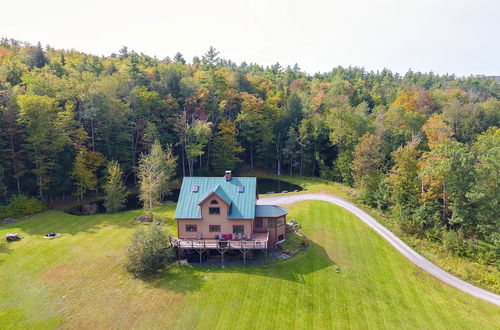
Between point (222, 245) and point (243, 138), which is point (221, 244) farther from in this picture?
point (243, 138)

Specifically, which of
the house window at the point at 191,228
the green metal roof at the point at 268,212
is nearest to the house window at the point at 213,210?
the house window at the point at 191,228

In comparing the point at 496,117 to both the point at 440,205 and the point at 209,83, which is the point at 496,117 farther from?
the point at 209,83

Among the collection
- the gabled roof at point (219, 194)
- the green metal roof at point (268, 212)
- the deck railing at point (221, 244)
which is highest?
the gabled roof at point (219, 194)

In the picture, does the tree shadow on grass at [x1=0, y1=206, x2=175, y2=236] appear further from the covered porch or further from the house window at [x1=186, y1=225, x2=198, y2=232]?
the covered porch

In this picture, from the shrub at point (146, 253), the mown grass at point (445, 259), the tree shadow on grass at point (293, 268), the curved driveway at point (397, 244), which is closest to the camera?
the shrub at point (146, 253)

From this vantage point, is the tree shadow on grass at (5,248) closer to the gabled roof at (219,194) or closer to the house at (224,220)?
the house at (224,220)

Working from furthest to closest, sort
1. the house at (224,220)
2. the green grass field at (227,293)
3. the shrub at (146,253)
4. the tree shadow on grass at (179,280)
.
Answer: the house at (224,220)
the shrub at (146,253)
the tree shadow on grass at (179,280)
the green grass field at (227,293)

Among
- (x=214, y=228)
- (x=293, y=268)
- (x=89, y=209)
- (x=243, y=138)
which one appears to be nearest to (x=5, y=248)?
(x=89, y=209)
